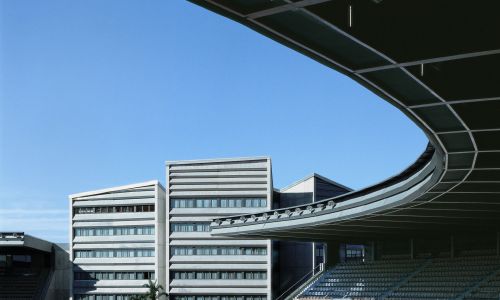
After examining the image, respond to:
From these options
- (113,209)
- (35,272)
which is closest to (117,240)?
(113,209)

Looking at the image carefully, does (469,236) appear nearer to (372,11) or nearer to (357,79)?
(357,79)

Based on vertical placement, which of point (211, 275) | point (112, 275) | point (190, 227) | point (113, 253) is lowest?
point (112, 275)

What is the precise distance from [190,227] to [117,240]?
30.8 feet

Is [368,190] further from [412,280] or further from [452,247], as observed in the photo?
[452,247]

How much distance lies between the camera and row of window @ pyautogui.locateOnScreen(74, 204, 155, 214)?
3174 inches

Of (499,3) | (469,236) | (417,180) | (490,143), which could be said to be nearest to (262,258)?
(469,236)

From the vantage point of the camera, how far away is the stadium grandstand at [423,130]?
1101 cm

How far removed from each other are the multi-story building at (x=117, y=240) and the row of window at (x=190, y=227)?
191 cm

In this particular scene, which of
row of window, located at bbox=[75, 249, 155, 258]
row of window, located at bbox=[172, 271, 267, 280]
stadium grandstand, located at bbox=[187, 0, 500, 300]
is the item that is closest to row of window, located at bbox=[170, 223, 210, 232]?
row of window, located at bbox=[75, 249, 155, 258]

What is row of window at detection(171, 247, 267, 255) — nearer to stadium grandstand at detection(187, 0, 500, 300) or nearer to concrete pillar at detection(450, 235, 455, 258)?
stadium grandstand at detection(187, 0, 500, 300)

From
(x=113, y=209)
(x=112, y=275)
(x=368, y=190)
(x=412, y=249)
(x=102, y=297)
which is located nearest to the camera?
(x=368, y=190)

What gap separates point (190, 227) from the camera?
78.4 metres

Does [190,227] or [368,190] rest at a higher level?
[368,190]

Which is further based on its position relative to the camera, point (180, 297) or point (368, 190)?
point (180, 297)
